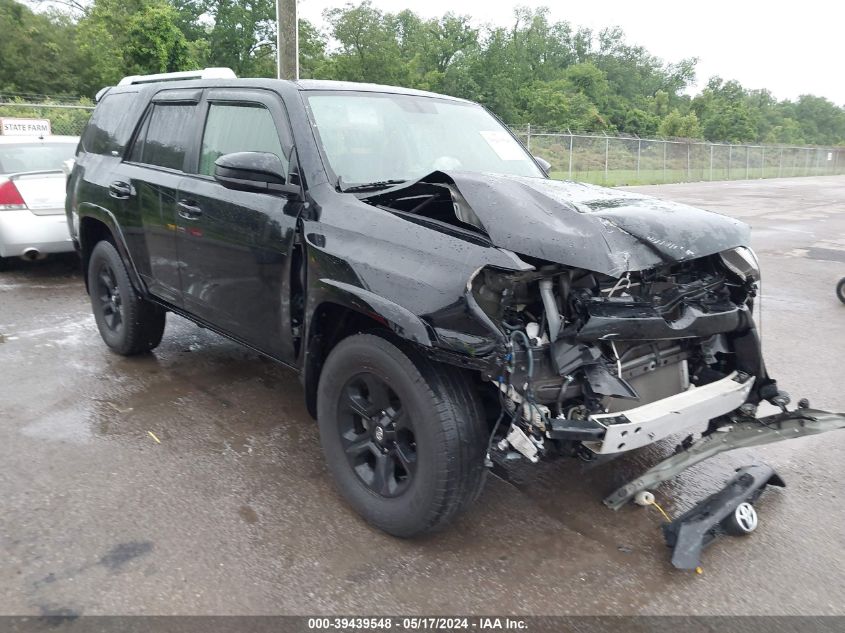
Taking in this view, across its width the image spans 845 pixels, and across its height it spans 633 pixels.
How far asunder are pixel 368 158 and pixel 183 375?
94.4 inches

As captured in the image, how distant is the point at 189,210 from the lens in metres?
4.07

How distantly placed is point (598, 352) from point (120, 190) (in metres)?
3.61

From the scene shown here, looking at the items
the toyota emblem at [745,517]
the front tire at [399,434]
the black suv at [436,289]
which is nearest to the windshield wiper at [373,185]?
the black suv at [436,289]

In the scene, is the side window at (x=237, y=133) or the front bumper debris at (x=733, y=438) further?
the side window at (x=237, y=133)

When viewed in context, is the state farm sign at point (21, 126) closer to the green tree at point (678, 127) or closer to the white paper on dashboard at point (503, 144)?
the white paper on dashboard at point (503, 144)

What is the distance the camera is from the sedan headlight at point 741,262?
3168 millimetres

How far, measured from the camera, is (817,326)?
6.71m

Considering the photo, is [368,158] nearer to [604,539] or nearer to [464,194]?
[464,194]

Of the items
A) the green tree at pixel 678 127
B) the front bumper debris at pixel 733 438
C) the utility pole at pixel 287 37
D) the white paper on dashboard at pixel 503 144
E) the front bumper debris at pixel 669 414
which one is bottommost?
the front bumper debris at pixel 733 438

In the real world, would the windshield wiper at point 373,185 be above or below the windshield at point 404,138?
below

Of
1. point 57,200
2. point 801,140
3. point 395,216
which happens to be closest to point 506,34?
point 801,140

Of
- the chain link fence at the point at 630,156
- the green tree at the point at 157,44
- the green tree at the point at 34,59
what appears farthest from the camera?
the green tree at the point at 34,59

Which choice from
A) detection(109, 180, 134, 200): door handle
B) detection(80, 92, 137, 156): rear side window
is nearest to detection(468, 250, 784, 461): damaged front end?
detection(109, 180, 134, 200): door handle

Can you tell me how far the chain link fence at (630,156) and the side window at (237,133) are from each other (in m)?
16.1
